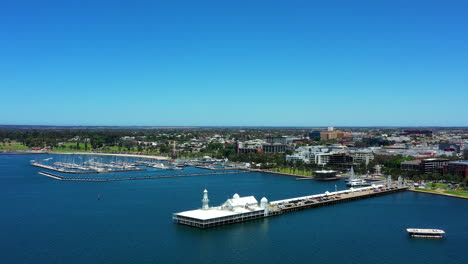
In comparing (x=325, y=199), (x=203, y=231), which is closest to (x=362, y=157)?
(x=325, y=199)

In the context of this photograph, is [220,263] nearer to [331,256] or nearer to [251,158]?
[331,256]

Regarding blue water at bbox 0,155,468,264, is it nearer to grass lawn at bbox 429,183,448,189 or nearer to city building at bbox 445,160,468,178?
grass lawn at bbox 429,183,448,189

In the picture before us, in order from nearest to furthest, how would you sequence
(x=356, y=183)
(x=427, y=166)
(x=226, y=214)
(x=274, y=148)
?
(x=226, y=214) < (x=356, y=183) < (x=427, y=166) < (x=274, y=148)

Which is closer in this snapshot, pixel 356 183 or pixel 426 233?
pixel 426 233

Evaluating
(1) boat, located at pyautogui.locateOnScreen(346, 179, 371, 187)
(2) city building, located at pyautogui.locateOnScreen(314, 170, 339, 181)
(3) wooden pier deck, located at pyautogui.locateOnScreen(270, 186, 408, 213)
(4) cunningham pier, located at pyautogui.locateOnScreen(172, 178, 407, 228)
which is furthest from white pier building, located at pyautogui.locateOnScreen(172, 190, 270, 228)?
(2) city building, located at pyautogui.locateOnScreen(314, 170, 339, 181)

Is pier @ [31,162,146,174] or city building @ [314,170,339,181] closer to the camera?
city building @ [314,170,339,181]

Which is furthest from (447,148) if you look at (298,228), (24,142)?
(24,142)

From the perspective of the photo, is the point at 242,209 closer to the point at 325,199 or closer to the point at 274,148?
the point at 325,199
